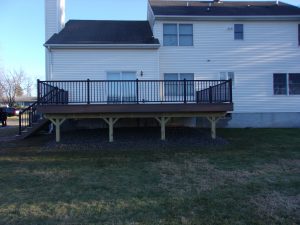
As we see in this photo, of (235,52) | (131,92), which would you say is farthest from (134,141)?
(235,52)

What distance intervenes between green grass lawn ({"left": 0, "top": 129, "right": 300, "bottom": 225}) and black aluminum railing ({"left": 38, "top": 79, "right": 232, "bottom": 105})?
2.47 metres

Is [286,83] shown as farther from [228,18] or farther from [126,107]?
[126,107]

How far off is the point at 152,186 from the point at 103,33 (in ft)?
45.6

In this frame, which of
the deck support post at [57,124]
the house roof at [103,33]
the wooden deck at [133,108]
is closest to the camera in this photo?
the wooden deck at [133,108]

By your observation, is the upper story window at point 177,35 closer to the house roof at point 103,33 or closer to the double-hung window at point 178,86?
the house roof at point 103,33

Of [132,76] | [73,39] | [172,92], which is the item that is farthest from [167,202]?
[73,39]

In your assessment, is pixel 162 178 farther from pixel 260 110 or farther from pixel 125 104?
pixel 260 110

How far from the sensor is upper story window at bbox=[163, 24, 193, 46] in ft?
63.2

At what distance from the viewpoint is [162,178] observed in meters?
8.62

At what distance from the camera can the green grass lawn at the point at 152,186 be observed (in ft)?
20.1

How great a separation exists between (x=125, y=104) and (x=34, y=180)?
5958mm

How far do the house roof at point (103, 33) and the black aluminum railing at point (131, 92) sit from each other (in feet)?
8.69

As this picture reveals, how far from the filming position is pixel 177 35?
19.3m

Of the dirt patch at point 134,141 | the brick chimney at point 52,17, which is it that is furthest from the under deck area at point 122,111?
the brick chimney at point 52,17
